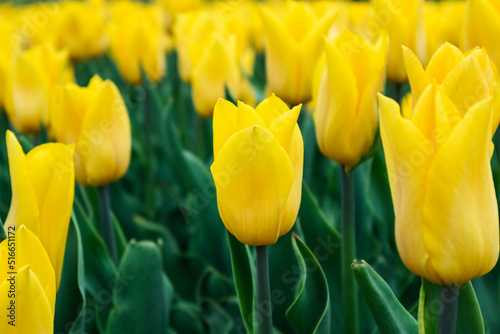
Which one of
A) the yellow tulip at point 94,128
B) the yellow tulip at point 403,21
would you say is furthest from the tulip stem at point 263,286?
the yellow tulip at point 403,21

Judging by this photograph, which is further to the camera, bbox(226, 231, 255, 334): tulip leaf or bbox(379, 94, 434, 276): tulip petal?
bbox(226, 231, 255, 334): tulip leaf

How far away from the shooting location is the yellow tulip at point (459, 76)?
26.5 inches

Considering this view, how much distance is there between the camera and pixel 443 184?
23.4 inches

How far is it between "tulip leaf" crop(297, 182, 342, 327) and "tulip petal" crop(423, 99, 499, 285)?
0.47 metres

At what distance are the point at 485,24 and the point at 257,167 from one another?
1.81ft

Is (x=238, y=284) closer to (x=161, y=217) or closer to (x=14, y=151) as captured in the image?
(x=14, y=151)

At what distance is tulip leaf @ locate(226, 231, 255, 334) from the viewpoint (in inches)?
34.7

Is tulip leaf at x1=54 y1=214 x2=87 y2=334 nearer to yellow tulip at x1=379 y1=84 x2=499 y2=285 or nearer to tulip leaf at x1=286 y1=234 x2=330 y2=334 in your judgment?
tulip leaf at x1=286 y1=234 x2=330 y2=334

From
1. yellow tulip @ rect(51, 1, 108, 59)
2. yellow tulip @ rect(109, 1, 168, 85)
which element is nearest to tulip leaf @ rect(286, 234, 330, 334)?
yellow tulip @ rect(109, 1, 168, 85)

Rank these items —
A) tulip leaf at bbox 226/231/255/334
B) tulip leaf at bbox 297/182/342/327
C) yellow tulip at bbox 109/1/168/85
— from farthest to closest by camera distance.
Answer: yellow tulip at bbox 109/1/168/85
tulip leaf at bbox 297/182/342/327
tulip leaf at bbox 226/231/255/334

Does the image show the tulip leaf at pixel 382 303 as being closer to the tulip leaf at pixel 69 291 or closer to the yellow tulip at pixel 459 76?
the yellow tulip at pixel 459 76

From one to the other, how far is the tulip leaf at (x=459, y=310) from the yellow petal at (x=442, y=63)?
26 centimetres

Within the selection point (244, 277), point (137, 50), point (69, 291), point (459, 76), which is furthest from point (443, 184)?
point (137, 50)

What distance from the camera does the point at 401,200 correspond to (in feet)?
2.13
